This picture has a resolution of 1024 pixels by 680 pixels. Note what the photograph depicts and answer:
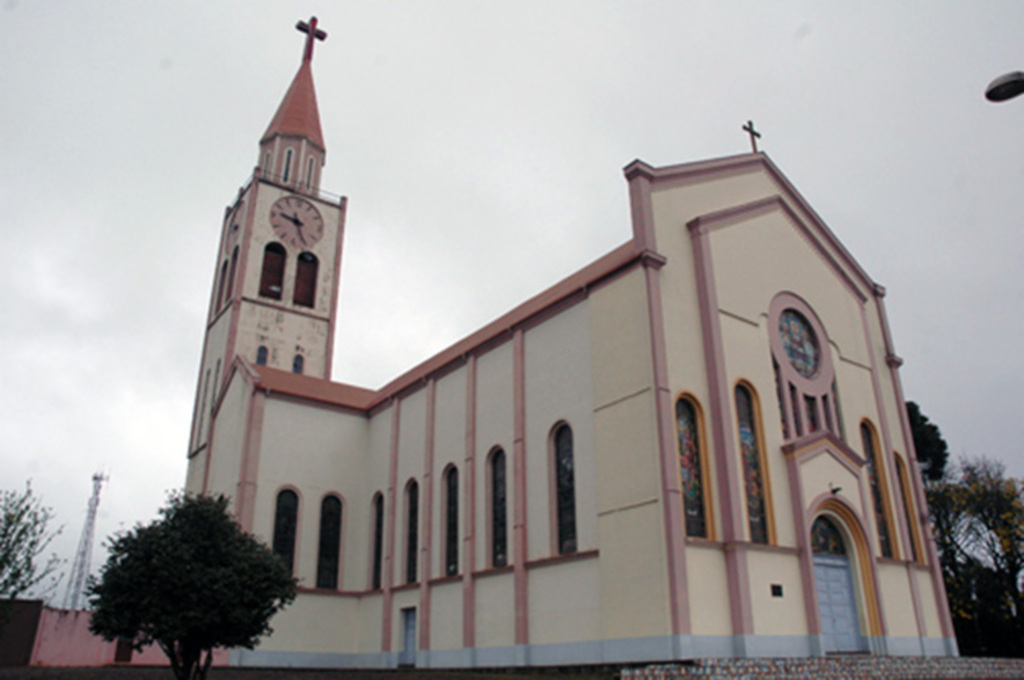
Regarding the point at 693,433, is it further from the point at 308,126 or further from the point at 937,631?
the point at 308,126

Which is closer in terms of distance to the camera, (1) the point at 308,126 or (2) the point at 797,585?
(2) the point at 797,585

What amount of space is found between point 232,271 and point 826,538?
29736mm

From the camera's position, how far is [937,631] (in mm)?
21875

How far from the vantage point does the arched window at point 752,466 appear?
18.8m

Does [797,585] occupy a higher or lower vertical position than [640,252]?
lower

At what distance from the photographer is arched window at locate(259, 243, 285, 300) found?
38.4m

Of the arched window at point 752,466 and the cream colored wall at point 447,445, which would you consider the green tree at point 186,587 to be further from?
the arched window at point 752,466

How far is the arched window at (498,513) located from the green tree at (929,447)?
1969 cm

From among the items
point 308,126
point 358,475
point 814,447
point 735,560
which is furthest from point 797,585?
point 308,126

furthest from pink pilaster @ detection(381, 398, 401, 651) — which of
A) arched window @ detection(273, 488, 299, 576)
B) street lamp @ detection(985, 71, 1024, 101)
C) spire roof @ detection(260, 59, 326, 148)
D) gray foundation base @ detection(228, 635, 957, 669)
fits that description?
street lamp @ detection(985, 71, 1024, 101)

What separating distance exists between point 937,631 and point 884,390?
7283 millimetres

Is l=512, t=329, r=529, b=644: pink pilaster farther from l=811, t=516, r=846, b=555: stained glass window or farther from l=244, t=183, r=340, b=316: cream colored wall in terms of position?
l=244, t=183, r=340, b=316: cream colored wall

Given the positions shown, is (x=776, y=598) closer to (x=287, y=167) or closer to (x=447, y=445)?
(x=447, y=445)

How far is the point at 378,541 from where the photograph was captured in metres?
28.6
